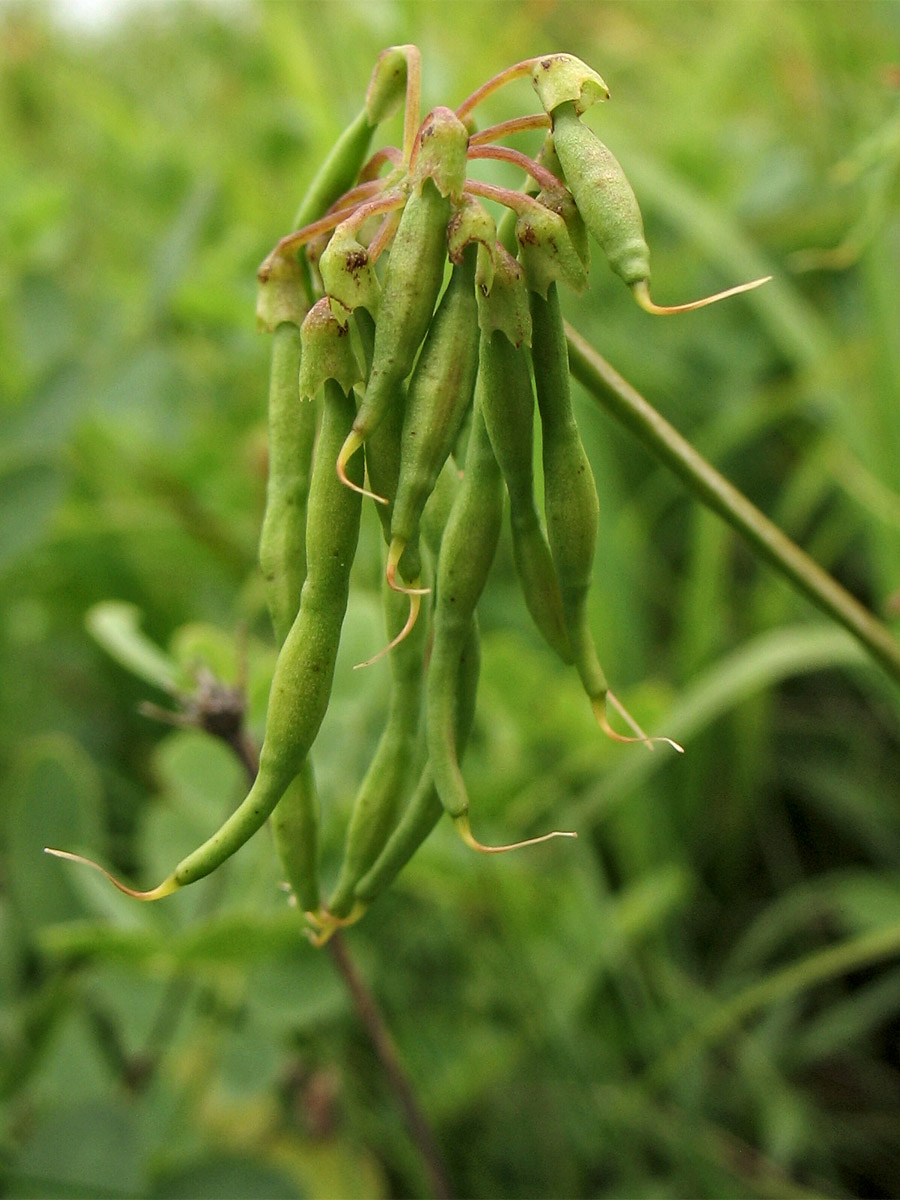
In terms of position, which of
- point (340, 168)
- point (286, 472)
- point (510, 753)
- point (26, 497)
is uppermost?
point (26, 497)

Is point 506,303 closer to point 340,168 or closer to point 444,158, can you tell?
point 444,158

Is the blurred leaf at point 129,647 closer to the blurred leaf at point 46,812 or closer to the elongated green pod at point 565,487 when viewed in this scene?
the blurred leaf at point 46,812

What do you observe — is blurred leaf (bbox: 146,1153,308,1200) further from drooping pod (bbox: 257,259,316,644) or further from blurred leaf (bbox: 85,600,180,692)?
drooping pod (bbox: 257,259,316,644)

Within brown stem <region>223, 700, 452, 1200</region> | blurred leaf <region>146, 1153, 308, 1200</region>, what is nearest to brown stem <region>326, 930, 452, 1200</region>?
brown stem <region>223, 700, 452, 1200</region>

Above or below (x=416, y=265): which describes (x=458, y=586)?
below

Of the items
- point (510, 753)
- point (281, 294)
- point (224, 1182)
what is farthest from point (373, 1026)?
point (281, 294)

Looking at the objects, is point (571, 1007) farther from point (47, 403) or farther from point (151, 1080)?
point (47, 403)
